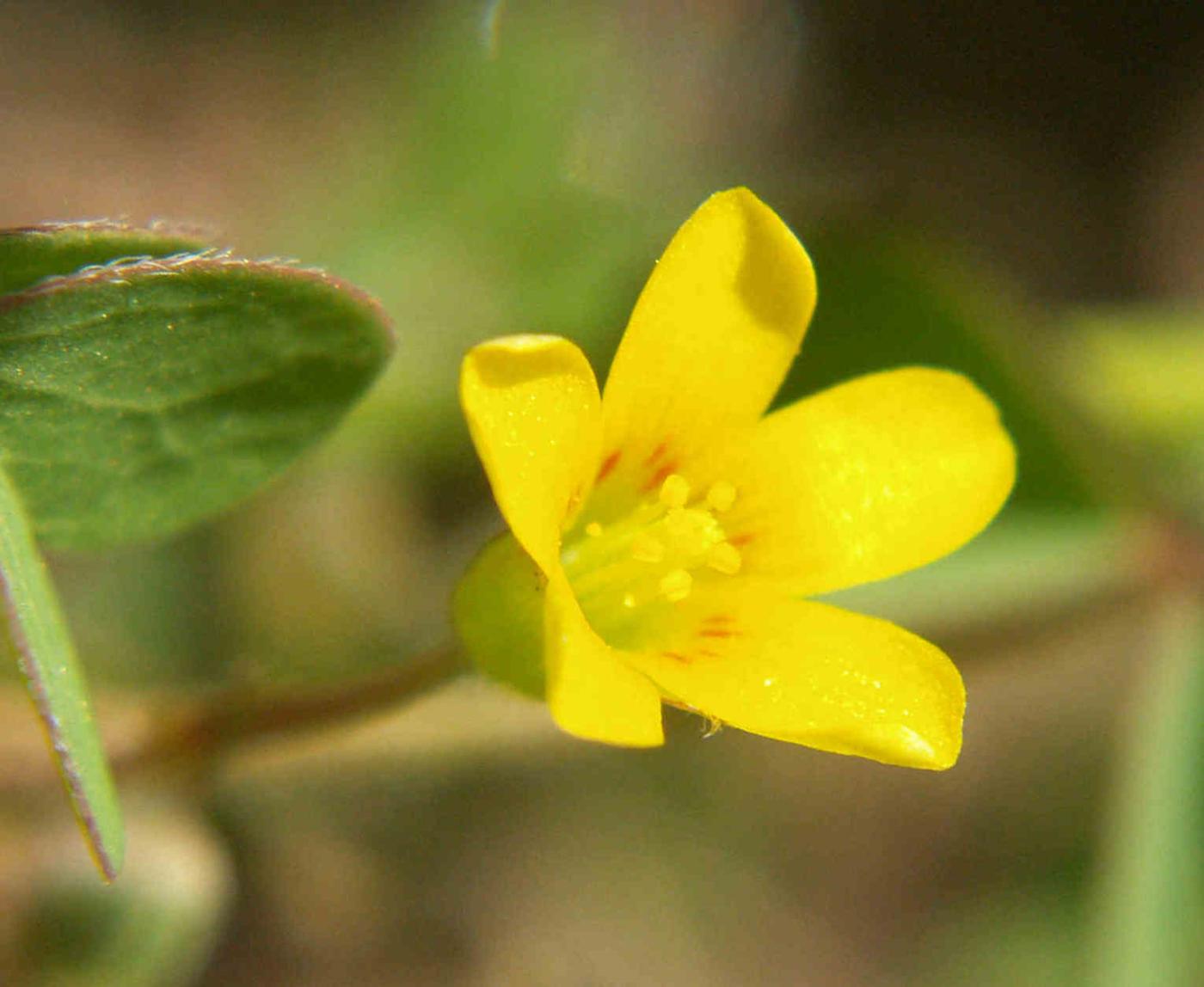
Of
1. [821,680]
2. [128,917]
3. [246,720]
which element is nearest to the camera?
[821,680]

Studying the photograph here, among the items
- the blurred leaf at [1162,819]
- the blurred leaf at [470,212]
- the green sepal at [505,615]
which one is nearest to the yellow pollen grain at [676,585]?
the green sepal at [505,615]

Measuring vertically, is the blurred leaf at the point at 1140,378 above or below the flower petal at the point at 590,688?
below

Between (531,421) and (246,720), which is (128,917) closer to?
(246,720)

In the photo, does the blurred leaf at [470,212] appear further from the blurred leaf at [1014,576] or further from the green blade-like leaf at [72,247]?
the green blade-like leaf at [72,247]

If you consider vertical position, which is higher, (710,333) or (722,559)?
(710,333)

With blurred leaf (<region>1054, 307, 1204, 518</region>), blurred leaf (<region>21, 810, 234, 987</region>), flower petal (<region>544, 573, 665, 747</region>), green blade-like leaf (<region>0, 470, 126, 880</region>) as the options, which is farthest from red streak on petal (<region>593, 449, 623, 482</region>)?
blurred leaf (<region>1054, 307, 1204, 518</region>)

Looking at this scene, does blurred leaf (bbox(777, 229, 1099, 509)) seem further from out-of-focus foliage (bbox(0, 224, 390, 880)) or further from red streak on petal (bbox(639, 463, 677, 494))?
out-of-focus foliage (bbox(0, 224, 390, 880))

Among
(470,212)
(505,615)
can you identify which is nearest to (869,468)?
(505,615)
